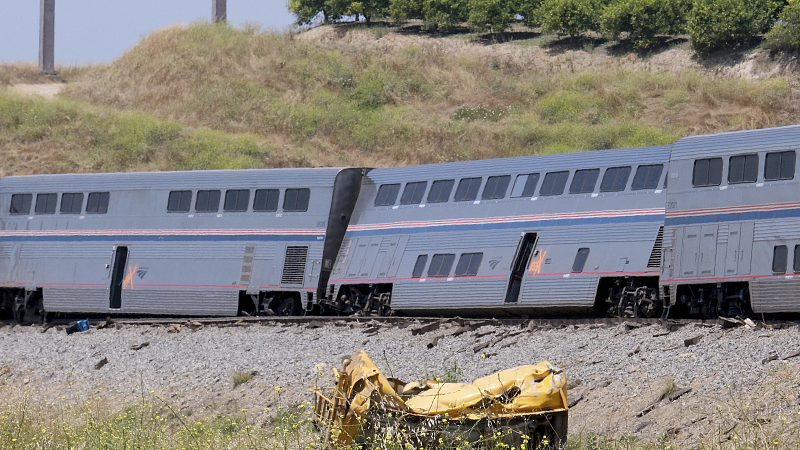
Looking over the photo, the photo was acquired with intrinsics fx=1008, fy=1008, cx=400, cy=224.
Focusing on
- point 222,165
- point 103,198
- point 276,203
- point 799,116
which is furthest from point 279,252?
point 799,116

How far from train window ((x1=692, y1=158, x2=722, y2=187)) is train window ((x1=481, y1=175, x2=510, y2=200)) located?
4.72 meters

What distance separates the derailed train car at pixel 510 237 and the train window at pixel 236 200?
319cm

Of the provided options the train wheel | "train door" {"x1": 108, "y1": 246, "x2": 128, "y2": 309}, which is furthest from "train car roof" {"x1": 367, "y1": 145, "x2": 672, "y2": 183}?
"train door" {"x1": 108, "y1": 246, "x2": 128, "y2": 309}

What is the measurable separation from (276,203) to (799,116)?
28981 millimetres

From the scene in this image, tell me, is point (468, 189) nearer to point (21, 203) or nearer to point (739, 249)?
point (739, 249)

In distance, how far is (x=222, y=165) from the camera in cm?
4753

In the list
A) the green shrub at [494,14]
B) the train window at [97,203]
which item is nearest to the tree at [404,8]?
the green shrub at [494,14]

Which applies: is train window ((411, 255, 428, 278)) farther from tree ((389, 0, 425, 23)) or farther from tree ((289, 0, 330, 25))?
A: tree ((289, 0, 330, 25))

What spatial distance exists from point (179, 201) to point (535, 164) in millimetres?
10411

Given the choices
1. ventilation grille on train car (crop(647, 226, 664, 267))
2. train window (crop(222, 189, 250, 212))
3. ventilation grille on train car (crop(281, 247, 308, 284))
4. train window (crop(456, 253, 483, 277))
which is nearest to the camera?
ventilation grille on train car (crop(647, 226, 664, 267))

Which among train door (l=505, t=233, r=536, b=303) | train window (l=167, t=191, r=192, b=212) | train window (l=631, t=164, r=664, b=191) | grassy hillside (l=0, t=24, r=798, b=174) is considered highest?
train window (l=631, t=164, r=664, b=191)

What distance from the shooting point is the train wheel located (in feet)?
84.5

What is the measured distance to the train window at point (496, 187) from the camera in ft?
73.3

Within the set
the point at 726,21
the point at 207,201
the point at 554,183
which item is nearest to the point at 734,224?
the point at 554,183
